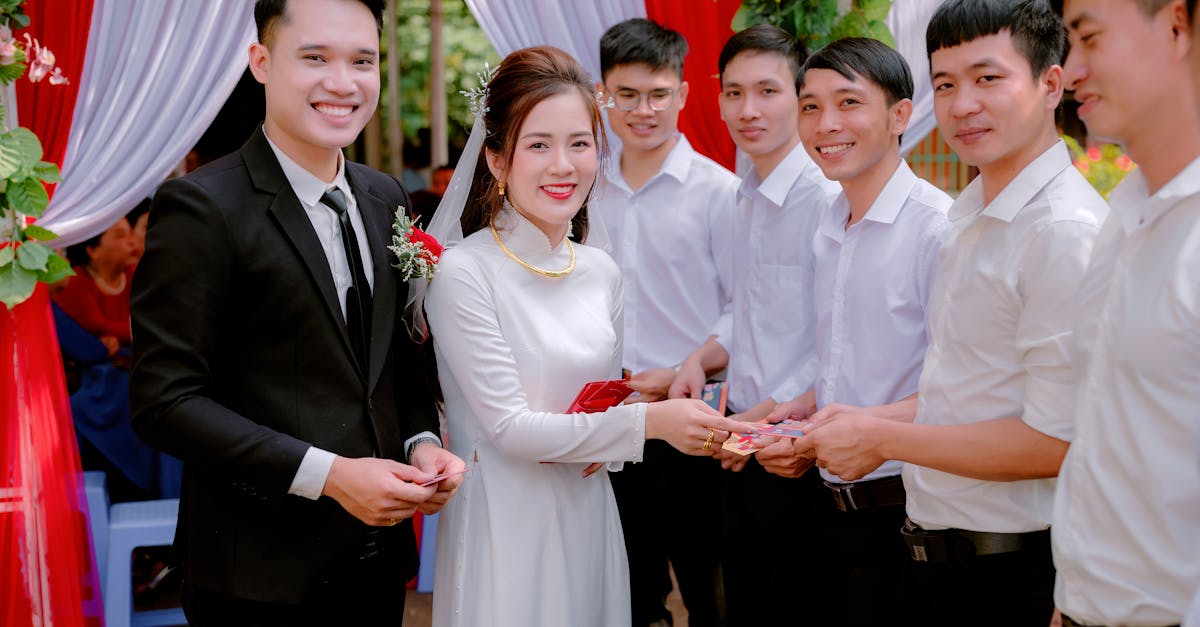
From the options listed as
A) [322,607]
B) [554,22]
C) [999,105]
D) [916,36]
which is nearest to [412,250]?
[322,607]

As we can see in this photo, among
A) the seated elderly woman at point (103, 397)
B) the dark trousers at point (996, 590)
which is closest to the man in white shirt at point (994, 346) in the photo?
the dark trousers at point (996, 590)

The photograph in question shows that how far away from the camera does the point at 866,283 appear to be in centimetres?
288

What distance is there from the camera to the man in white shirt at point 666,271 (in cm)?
394

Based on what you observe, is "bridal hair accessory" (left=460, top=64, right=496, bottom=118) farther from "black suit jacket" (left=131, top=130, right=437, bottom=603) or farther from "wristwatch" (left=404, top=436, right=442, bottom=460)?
"wristwatch" (left=404, top=436, right=442, bottom=460)

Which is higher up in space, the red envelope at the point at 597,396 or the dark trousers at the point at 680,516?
the red envelope at the point at 597,396

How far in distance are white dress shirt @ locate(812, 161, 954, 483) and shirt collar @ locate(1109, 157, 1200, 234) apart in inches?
40.9

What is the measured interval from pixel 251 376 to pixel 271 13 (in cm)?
78

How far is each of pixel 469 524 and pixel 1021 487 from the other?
1.23m

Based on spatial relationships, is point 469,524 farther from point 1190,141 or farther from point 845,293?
point 1190,141

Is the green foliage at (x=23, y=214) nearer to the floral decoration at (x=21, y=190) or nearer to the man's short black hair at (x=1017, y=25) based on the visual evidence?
the floral decoration at (x=21, y=190)

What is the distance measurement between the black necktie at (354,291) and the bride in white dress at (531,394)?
0.22 m

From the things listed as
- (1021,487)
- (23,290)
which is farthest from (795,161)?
(23,290)

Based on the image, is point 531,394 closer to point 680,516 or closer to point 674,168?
point 680,516

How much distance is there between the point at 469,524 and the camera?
8.41 feet
